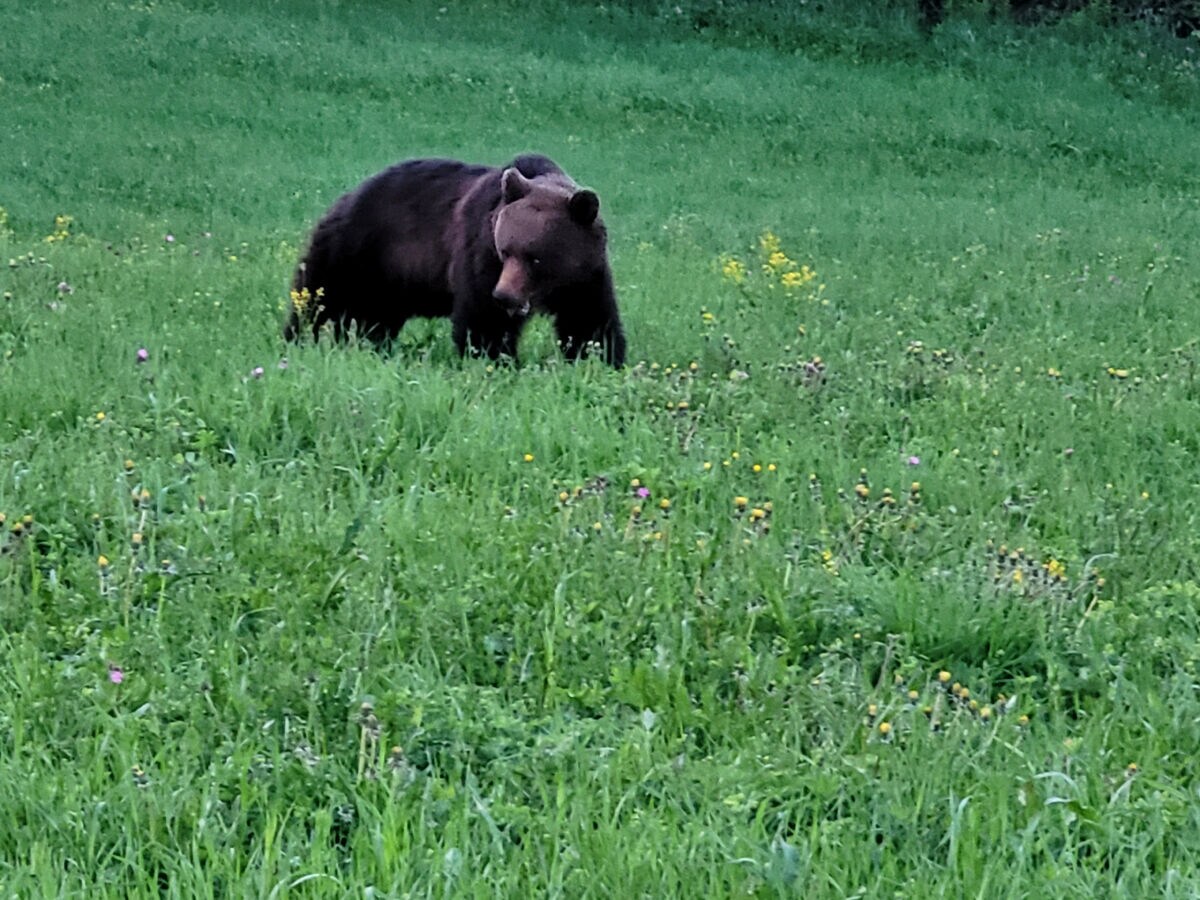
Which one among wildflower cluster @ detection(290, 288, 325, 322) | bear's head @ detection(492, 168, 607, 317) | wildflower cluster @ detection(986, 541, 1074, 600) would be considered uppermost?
bear's head @ detection(492, 168, 607, 317)

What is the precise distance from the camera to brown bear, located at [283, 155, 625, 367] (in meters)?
6.50

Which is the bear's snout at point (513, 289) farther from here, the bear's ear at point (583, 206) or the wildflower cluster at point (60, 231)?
the wildflower cluster at point (60, 231)

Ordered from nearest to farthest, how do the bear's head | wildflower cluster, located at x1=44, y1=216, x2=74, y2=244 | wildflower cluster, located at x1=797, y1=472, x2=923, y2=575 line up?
1. wildflower cluster, located at x1=797, y1=472, x2=923, y2=575
2. the bear's head
3. wildflower cluster, located at x1=44, y1=216, x2=74, y2=244

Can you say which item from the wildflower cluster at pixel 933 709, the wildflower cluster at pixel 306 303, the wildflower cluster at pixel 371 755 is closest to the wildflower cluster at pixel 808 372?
the wildflower cluster at pixel 306 303

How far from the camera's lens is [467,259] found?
22.5 ft

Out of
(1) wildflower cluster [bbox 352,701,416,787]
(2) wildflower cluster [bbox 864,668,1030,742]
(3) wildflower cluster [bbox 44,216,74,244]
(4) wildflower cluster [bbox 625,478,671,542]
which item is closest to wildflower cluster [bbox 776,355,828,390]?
(4) wildflower cluster [bbox 625,478,671,542]

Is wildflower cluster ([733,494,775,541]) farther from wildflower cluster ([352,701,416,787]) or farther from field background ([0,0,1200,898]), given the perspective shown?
wildflower cluster ([352,701,416,787])

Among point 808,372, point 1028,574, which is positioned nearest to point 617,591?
point 1028,574

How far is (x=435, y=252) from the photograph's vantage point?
23.7 ft

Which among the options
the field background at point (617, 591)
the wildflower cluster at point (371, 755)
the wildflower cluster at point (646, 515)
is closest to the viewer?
the field background at point (617, 591)

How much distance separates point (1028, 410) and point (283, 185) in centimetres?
1040

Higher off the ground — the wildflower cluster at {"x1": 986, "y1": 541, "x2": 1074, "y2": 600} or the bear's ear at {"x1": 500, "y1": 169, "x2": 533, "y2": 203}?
the bear's ear at {"x1": 500, "y1": 169, "x2": 533, "y2": 203}

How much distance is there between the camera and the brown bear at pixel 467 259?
6496 mm

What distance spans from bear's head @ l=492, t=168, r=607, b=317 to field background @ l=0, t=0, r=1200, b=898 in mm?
427
